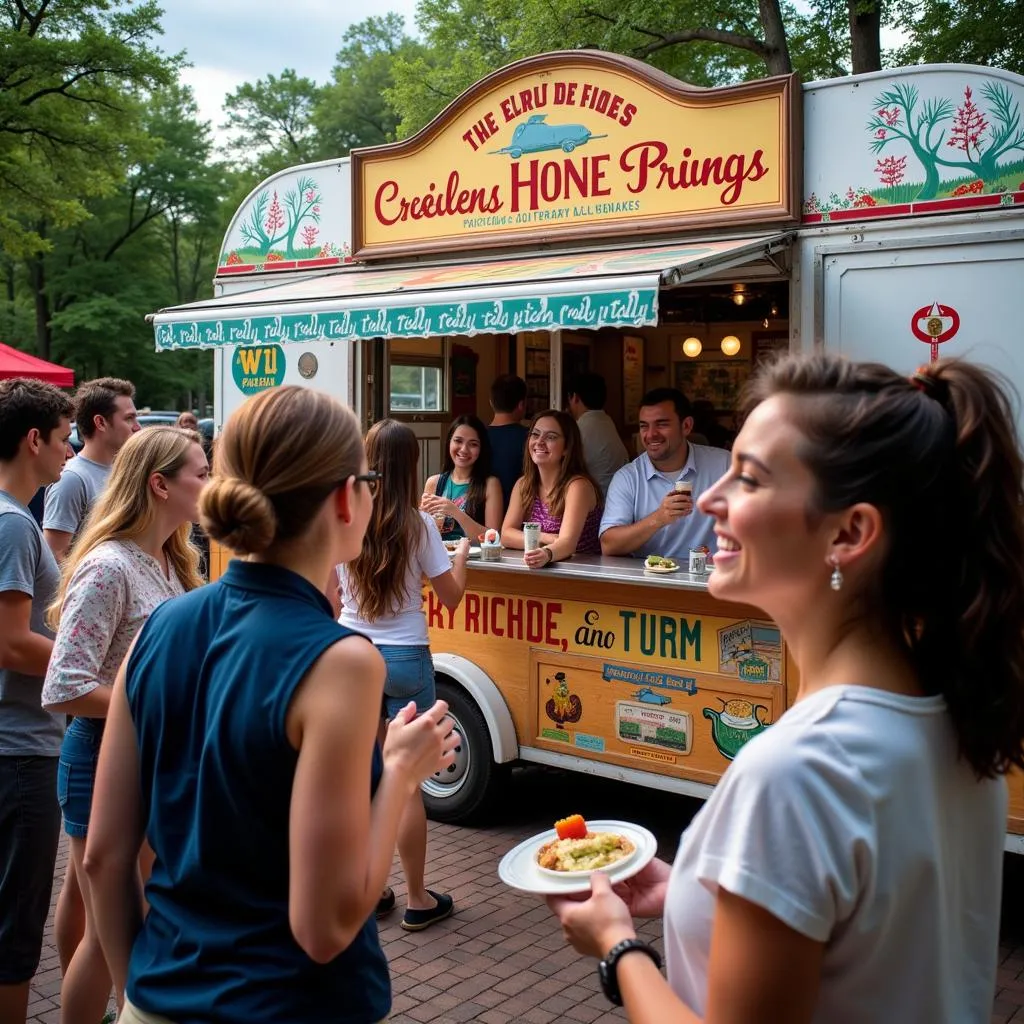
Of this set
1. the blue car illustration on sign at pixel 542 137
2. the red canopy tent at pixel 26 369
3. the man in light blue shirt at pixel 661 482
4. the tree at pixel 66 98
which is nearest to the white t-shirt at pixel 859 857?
the man in light blue shirt at pixel 661 482

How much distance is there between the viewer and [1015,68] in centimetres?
1440

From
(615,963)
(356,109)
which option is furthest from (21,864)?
(356,109)

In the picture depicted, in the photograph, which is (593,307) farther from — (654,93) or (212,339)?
(212,339)

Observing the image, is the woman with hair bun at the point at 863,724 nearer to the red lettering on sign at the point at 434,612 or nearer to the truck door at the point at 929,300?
the truck door at the point at 929,300

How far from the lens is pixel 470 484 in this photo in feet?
22.2

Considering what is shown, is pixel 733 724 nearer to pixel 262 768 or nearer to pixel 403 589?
pixel 403 589

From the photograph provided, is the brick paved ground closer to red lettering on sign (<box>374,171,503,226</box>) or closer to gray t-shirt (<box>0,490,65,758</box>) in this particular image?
gray t-shirt (<box>0,490,65,758</box>)

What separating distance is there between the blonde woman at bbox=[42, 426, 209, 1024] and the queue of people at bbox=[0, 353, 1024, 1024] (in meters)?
1.17

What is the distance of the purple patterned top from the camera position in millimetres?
6113

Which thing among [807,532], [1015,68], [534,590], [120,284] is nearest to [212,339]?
[534,590]

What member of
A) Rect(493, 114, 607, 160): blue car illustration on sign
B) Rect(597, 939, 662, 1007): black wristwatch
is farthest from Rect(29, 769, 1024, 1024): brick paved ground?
Rect(493, 114, 607, 160): blue car illustration on sign

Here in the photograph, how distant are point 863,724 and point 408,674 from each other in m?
3.67

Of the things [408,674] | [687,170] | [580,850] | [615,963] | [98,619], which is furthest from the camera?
[687,170]

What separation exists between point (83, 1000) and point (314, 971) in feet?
5.87
